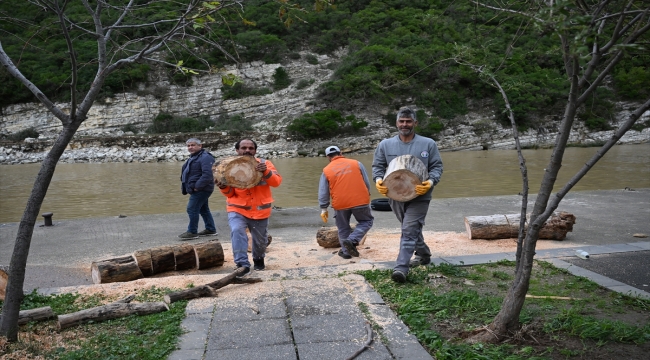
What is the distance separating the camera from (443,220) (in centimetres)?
1039

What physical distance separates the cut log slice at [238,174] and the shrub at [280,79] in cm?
4344

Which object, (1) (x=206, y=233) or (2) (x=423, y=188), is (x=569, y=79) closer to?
(2) (x=423, y=188)

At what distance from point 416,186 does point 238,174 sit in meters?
2.10

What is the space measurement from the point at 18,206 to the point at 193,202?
36.2 feet

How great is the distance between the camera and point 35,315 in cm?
439

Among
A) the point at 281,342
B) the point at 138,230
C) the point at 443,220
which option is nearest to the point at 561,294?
the point at 281,342

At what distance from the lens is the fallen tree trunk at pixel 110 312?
4257 mm

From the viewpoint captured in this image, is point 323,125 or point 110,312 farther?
point 323,125

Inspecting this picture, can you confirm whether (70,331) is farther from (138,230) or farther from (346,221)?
(138,230)

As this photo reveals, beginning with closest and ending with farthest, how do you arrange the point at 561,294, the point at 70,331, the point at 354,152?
the point at 70,331
the point at 561,294
the point at 354,152

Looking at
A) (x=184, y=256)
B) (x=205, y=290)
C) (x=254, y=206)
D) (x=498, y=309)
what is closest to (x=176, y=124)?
(x=184, y=256)

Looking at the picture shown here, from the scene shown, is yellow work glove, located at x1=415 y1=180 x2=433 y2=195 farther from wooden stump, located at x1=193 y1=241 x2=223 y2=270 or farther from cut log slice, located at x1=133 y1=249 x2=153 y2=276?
cut log slice, located at x1=133 y1=249 x2=153 y2=276

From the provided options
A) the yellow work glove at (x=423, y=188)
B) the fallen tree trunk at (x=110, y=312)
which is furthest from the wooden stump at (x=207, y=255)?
the yellow work glove at (x=423, y=188)

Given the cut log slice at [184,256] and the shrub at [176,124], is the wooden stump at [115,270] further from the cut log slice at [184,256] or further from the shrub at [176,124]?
the shrub at [176,124]
